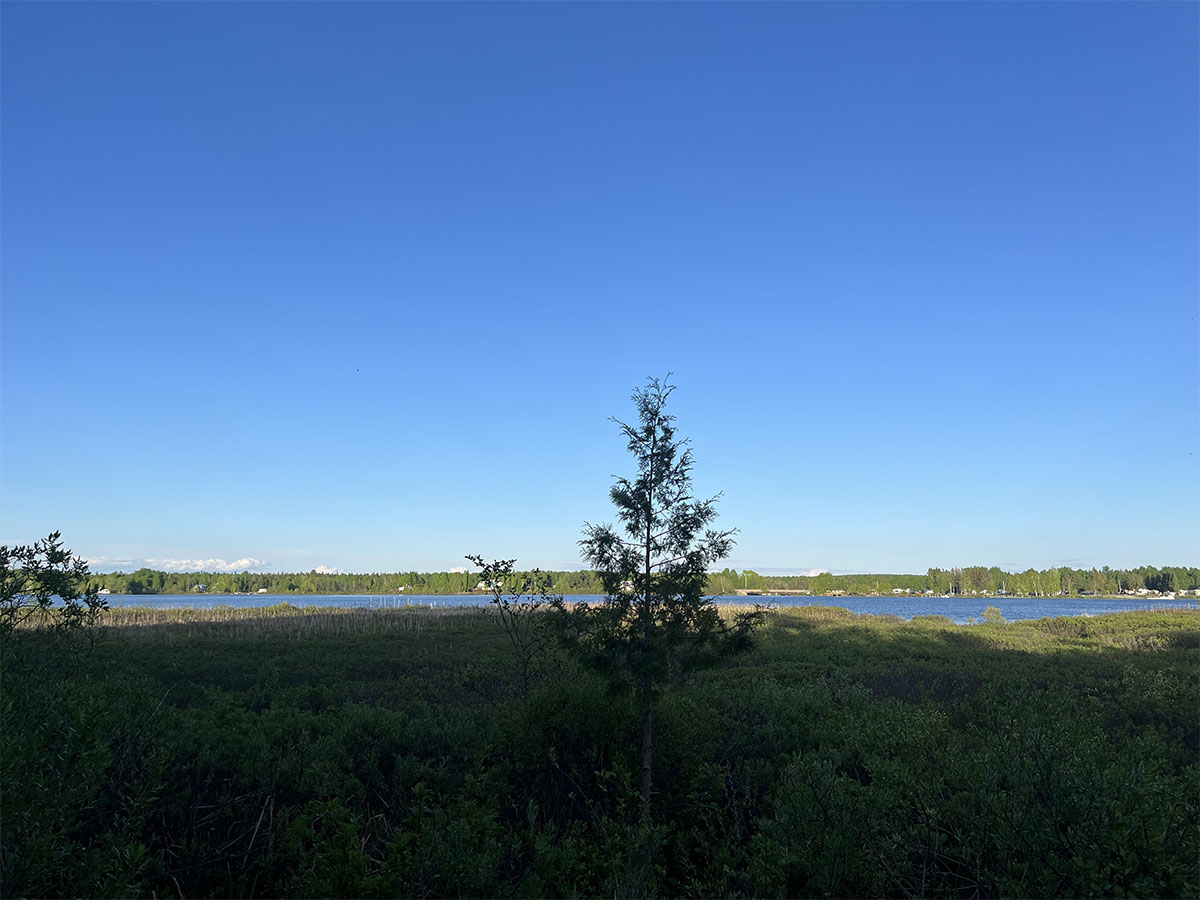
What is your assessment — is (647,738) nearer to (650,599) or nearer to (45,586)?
(650,599)

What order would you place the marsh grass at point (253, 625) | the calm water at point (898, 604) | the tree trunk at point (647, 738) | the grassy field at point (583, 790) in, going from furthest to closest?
the calm water at point (898, 604) → the marsh grass at point (253, 625) → the tree trunk at point (647, 738) → the grassy field at point (583, 790)

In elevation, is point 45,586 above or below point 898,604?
above

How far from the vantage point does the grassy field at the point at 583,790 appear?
5.52m

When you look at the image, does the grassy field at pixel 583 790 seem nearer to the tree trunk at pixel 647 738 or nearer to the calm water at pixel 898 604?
the tree trunk at pixel 647 738

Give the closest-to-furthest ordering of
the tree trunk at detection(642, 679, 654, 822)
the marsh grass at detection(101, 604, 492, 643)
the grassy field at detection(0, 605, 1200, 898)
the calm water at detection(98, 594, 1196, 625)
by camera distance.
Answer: the grassy field at detection(0, 605, 1200, 898) < the tree trunk at detection(642, 679, 654, 822) < the marsh grass at detection(101, 604, 492, 643) < the calm water at detection(98, 594, 1196, 625)

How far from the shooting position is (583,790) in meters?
10.8

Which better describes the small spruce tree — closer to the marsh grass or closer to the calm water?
the marsh grass

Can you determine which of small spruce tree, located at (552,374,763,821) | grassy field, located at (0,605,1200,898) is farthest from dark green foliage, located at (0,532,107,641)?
small spruce tree, located at (552,374,763,821)

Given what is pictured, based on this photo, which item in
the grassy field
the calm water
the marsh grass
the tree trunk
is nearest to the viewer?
the grassy field

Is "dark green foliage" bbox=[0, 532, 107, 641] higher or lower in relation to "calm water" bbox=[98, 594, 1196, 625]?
higher

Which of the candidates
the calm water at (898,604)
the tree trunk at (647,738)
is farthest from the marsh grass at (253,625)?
the tree trunk at (647,738)

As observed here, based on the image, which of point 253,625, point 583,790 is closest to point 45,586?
point 583,790

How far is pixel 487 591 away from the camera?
13719 millimetres

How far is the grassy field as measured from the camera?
217 inches
